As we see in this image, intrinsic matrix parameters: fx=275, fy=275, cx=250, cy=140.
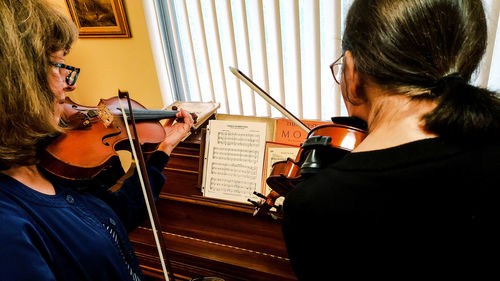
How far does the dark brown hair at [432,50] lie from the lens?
1.64ft

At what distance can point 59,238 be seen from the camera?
65cm

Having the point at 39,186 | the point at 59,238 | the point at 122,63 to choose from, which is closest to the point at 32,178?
the point at 39,186

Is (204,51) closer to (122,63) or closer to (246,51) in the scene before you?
(246,51)

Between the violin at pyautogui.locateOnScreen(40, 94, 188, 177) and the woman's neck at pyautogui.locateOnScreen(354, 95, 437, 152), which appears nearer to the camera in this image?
the woman's neck at pyautogui.locateOnScreen(354, 95, 437, 152)

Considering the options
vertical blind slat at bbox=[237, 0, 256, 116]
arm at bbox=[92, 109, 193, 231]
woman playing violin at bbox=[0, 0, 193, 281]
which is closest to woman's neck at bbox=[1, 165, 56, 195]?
woman playing violin at bbox=[0, 0, 193, 281]

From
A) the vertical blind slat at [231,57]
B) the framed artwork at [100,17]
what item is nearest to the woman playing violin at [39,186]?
the vertical blind slat at [231,57]

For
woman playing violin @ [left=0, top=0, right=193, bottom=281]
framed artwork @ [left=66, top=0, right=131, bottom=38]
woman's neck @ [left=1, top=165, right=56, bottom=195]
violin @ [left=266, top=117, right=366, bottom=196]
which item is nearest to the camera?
woman playing violin @ [left=0, top=0, right=193, bottom=281]

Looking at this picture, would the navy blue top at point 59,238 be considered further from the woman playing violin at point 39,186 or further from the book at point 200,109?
the book at point 200,109

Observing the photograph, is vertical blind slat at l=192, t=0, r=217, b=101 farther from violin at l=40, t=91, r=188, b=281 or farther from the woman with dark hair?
the woman with dark hair

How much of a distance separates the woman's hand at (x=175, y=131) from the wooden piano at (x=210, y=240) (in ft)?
0.46

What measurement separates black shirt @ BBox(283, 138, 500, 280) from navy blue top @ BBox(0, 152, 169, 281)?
57 centimetres

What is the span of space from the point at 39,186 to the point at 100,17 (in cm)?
161

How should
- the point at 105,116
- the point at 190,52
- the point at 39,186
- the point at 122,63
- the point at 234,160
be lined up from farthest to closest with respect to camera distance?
the point at 122,63 < the point at 190,52 < the point at 234,160 < the point at 105,116 < the point at 39,186

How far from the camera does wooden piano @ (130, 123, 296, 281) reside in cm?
108
